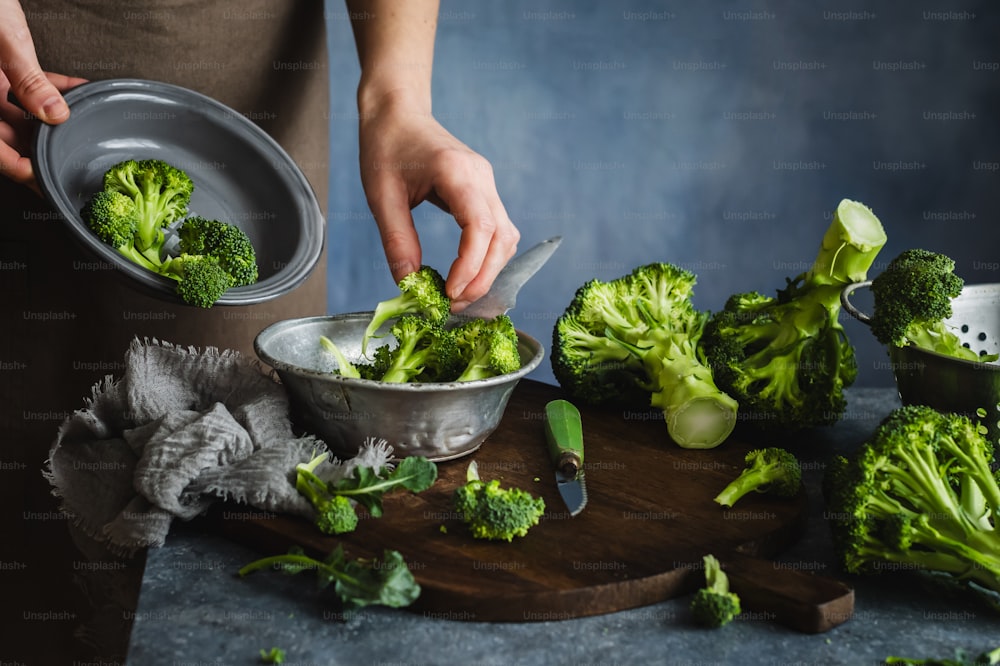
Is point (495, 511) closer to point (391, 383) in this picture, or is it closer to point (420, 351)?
point (391, 383)

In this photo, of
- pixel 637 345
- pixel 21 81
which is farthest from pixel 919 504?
pixel 21 81

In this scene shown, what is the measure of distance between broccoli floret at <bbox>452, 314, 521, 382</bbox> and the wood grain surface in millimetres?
160

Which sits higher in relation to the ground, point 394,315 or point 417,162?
point 417,162

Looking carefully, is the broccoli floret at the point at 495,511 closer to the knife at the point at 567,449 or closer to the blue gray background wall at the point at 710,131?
the knife at the point at 567,449

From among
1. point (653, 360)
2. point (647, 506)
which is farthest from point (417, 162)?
point (647, 506)

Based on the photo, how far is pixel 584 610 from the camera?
121 centimetres

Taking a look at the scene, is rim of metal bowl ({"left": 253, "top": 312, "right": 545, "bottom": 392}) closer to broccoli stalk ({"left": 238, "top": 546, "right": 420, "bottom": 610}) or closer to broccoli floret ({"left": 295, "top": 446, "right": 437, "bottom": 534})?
broccoli floret ({"left": 295, "top": 446, "right": 437, "bottom": 534})

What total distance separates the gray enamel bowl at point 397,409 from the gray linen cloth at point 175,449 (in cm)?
3

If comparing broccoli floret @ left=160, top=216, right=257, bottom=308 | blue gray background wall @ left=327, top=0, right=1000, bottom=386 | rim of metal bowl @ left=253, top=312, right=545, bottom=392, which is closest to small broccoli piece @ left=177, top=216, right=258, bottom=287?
broccoli floret @ left=160, top=216, right=257, bottom=308

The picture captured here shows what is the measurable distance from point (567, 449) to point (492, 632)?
1.47 feet

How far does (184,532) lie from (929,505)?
1.06 metres

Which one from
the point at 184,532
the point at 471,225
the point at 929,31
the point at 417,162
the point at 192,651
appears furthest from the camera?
the point at 929,31

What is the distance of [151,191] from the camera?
1.66 metres

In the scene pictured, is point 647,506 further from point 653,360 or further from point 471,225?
point 471,225
